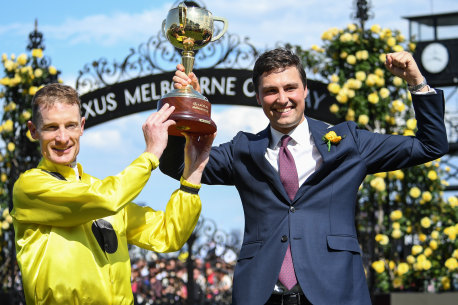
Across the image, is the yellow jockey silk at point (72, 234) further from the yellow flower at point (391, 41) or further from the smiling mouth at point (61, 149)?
the yellow flower at point (391, 41)

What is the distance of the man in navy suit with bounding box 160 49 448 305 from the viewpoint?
268cm

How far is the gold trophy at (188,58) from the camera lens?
9.44 feet

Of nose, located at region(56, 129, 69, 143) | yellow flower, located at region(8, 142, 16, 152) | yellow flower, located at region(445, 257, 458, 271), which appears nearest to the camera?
nose, located at region(56, 129, 69, 143)

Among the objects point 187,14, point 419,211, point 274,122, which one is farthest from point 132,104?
point 274,122

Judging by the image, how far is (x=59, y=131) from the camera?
2.55 metres

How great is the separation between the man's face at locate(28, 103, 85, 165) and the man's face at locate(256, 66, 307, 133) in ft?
2.60

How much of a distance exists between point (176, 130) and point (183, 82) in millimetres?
241

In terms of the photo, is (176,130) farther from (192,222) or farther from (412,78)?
(412,78)

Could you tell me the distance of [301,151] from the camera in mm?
2883

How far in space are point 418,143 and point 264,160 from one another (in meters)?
0.65

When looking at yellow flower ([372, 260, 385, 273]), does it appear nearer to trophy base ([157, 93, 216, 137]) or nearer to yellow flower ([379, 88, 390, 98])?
yellow flower ([379, 88, 390, 98])

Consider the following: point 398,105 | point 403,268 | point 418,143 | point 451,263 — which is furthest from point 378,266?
point 418,143

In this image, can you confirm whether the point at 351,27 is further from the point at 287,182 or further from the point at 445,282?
the point at 287,182

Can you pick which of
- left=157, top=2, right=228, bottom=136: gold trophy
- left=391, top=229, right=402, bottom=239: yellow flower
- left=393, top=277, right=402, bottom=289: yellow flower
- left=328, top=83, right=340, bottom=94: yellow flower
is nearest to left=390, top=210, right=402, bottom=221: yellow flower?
left=391, top=229, right=402, bottom=239: yellow flower
